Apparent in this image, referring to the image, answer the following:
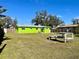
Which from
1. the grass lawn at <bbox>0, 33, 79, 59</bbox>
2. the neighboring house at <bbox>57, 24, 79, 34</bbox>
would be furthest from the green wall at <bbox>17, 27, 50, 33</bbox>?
the grass lawn at <bbox>0, 33, 79, 59</bbox>

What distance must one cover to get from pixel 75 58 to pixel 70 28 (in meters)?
60.4

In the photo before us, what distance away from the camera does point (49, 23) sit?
103m

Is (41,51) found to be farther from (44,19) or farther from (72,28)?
(44,19)

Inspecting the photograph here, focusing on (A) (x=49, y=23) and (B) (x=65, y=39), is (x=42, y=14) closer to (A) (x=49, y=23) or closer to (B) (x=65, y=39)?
(A) (x=49, y=23)

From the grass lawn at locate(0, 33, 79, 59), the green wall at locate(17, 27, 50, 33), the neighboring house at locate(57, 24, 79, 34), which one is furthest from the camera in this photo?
the green wall at locate(17, 27, 50, 33)

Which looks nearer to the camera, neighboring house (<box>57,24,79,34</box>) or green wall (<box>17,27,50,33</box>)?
neighboring house (<box>57,24,79,34</box>)

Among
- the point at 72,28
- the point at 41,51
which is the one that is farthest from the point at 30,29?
the point at 41,51

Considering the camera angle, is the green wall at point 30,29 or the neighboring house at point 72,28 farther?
the green wall at point 30,29

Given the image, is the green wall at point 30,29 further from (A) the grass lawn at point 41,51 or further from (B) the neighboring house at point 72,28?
(A) the grass lawn at point 41,51

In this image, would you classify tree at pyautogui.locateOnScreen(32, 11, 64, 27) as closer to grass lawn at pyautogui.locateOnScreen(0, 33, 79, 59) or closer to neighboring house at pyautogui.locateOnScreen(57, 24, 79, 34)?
neighboring house at pyautogui.locateOnScreen(57, 24, 79, 34)

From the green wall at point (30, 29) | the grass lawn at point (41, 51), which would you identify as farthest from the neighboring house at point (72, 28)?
the grass lawn at point (41, 51)

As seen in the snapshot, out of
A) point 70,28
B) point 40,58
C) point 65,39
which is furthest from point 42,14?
point 40,58

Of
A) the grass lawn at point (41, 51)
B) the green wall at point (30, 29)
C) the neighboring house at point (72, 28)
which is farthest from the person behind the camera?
the green wall at point (30, 29)

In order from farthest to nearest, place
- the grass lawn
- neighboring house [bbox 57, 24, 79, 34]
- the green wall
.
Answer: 1. the green wall
2. neighboring house [bbox 57, 24, 79, 34]
3. the grass lawn
